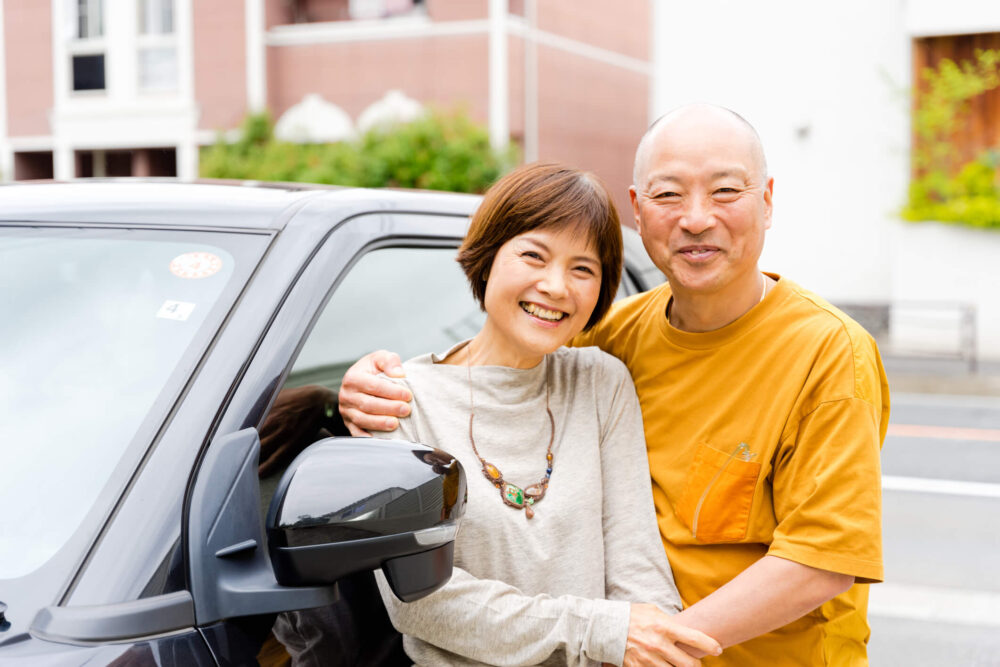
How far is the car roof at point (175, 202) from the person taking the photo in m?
1.82

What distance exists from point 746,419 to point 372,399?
66 cm

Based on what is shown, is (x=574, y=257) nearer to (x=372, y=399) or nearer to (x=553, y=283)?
(x=553, y=283)

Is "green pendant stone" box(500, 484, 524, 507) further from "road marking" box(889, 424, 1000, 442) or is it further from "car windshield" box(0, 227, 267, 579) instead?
"road marking" box(889, 424, 1000, 442)

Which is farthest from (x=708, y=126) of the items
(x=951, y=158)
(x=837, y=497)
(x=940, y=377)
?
(x=951, y=158)

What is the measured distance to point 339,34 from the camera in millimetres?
17531

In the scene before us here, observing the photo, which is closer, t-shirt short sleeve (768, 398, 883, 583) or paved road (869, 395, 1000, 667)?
t-shirt short sleeve (768, 398, 883, 583)

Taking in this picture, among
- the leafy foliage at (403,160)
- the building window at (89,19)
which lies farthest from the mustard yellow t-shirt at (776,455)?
the building window at (89,19)

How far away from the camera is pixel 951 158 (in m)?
13.0

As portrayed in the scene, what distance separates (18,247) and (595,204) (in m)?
1.04

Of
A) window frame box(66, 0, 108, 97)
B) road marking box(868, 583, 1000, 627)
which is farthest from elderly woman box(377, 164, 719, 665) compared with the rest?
window frame box(66, 0, 108, 97)

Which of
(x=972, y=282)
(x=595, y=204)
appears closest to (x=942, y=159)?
(x=972, y=282)

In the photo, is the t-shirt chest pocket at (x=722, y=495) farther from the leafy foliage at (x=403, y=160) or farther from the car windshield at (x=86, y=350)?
the leafy foliage at (x=403, y=160)

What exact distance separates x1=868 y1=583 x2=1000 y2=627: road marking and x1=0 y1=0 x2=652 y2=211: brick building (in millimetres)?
Result: 13238

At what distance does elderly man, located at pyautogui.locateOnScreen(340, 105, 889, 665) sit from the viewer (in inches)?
66.5
